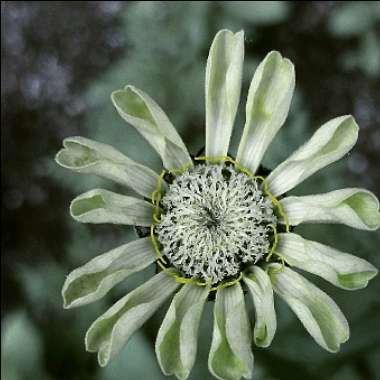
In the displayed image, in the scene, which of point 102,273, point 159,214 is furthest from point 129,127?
point 102,273

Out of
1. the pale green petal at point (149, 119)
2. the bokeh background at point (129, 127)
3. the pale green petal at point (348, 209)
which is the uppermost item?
the pale green petal at point (149, 119)

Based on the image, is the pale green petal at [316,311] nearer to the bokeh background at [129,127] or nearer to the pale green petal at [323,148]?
the pale green petal at [323,148]

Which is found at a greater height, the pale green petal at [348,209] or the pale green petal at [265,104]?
the pale green petal at [265,104]

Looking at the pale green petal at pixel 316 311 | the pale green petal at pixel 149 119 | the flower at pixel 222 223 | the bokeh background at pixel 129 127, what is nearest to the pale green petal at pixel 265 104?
the flower at pixel 222 223

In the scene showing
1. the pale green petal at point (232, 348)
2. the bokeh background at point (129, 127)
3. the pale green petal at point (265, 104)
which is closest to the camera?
the pale green petal at point (232, 348)

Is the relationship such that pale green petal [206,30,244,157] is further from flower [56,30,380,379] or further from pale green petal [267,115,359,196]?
pale green petal [267,115,359,196]

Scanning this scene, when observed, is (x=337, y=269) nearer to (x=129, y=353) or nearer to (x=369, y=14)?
(x=129, y=353)
